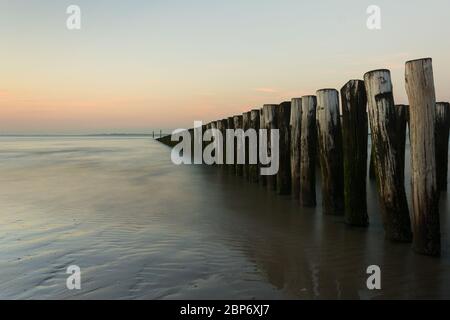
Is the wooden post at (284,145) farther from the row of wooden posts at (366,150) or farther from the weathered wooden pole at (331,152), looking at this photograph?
the weathered wooden pole at (331,152)

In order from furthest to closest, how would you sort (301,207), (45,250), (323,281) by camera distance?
(301,207)
(45,250)
(323,281)

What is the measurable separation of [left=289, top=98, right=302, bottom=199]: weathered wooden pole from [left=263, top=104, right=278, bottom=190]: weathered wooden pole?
2.70 feet

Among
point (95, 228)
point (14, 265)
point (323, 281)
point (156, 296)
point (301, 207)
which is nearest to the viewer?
point (156, 296)

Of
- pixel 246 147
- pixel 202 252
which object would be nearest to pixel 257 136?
pixel 246 147

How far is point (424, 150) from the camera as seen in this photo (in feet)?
11.7

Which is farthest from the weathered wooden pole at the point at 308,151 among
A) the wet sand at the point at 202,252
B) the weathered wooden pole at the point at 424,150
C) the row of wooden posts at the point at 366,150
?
the weathered wooden pole at the point at 424,150

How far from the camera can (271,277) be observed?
3125 millimetres

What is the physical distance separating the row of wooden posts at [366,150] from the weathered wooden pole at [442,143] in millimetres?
20

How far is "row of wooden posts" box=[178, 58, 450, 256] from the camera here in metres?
3.58

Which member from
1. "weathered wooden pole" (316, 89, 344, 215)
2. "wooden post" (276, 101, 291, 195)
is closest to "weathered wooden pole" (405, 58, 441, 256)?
"weathered wooden pole" (316, 89, 344, 215)
